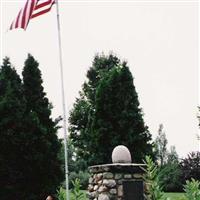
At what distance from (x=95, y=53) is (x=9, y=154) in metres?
23.2

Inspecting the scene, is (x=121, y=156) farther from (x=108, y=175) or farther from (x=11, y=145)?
(x=11, y=145)

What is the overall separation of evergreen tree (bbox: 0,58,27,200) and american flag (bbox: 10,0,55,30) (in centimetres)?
1112

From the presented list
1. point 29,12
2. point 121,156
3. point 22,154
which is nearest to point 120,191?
point 121,156

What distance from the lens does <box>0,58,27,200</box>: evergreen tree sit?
2066 centimetres

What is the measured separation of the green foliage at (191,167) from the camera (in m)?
26.5

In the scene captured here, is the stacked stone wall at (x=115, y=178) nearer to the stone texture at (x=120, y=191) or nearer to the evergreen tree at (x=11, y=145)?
the stone texture at (x=120, y=191)

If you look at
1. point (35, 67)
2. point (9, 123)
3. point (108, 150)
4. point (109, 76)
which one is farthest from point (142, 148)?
point (9, 123)

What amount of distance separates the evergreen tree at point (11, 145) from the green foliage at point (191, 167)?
1005cm

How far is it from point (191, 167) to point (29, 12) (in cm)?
1870

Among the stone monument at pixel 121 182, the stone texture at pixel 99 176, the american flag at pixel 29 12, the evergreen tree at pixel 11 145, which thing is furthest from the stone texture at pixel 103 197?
the evergreen tree at pixel 11 145

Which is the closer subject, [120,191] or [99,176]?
[120,191]

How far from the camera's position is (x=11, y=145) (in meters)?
21.3

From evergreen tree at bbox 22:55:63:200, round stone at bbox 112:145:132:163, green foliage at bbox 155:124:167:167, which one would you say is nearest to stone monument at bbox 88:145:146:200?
round stone at bbox 112:145:132:163

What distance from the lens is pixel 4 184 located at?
20609 millimetres
